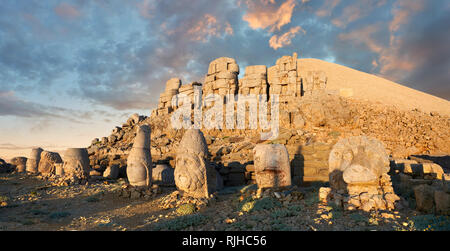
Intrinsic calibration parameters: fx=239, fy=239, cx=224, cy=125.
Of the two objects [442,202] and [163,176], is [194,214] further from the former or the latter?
[442,202]

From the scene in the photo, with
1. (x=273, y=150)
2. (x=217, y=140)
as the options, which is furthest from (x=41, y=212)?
(x=217, y=140)

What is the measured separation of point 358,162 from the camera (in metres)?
7.02

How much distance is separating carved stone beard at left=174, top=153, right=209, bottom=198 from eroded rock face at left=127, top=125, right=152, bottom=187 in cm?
218

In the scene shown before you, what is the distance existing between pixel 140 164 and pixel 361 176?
8011mm

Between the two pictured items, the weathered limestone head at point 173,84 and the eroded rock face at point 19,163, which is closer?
the eroded rock face at point 19,163

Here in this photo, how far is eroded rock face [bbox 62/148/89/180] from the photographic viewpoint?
13023 mm

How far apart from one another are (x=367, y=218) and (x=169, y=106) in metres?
32.3

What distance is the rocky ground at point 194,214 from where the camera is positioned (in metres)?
5.21

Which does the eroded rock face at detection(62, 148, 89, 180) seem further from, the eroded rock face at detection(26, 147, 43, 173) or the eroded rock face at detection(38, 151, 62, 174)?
the eroded rock face at detection(26, 147, 43, 173)

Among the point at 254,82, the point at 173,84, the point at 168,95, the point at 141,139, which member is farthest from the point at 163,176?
the point at 173,84

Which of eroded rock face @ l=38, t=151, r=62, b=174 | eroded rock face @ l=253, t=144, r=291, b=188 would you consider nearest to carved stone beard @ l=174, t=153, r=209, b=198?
eroded rock face @ l=253, t=144, r=291, b=188

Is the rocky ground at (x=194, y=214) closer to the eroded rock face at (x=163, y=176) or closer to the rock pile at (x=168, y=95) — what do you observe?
the eroded rock face at (x=163, y=176)

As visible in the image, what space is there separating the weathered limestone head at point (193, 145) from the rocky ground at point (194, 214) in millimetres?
1625
